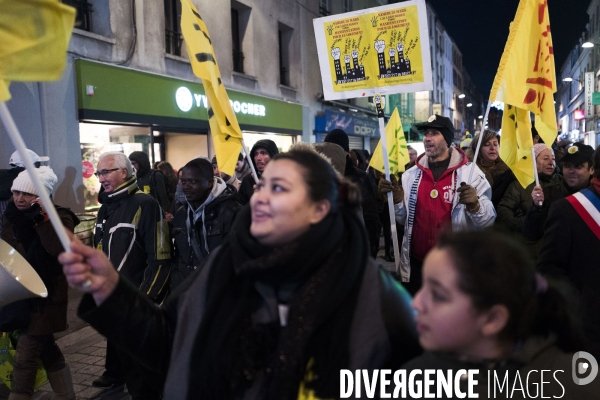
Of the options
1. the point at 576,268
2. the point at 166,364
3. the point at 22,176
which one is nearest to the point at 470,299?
the point at 166,364

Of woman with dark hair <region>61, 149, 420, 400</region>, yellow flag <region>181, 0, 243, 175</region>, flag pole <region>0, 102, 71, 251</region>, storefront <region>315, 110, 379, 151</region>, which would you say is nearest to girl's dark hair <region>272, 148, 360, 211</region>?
woman with dark hair <region>61, 149, 420, 400</region>

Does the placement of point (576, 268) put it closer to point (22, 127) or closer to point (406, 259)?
point (406, 259)

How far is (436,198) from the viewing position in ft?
14.0

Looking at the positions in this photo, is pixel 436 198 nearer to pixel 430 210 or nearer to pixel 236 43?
pixel 430 210

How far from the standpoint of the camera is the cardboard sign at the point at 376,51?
4.85m

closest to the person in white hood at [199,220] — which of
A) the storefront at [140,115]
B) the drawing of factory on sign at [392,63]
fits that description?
the drawing of factory on sign at [392,63]

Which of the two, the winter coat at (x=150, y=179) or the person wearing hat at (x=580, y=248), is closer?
the person wearing hat at (x=580, y=248)

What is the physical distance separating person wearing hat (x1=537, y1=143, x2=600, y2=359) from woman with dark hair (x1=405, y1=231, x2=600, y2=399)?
4.89ft

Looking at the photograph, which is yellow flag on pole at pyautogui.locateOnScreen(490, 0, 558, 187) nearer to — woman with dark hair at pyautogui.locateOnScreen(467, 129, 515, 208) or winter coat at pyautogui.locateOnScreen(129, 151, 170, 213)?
woman with dark hair at pyautogui.locateOnScreen(467, 129, 515, 208)

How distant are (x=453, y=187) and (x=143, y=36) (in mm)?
8329

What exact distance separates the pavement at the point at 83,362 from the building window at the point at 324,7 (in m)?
16.6

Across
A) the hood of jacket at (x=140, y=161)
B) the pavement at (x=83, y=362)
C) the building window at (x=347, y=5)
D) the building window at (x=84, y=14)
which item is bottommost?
the pavement at (x=83, y=362)

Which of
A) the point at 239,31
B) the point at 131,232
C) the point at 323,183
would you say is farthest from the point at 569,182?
the point at 239,31

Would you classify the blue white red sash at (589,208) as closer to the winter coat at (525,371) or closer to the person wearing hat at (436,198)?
the person wearing hat at (436,198)
